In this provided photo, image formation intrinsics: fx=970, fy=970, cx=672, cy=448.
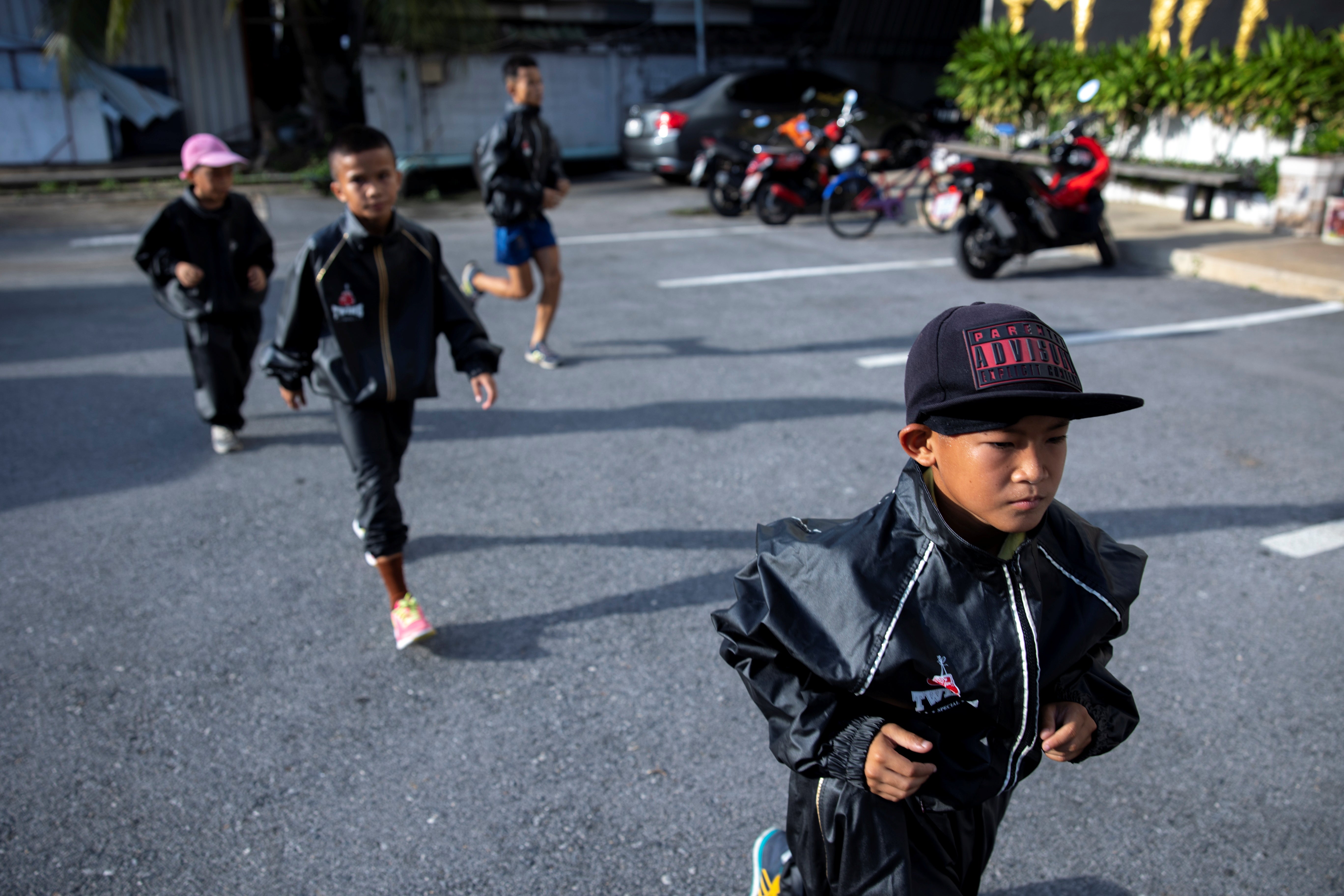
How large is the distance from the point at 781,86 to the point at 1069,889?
14372mm

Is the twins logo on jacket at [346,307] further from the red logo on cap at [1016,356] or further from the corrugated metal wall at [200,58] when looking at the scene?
the corrugated metal wall at [200,58]

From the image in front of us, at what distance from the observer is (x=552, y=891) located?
234cm

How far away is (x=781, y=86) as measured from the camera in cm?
1505

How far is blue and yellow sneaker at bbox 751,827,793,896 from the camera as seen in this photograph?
6.57 ft

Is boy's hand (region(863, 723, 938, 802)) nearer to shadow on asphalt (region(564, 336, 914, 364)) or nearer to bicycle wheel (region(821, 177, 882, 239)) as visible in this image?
shadow on asphalt (region(564, 336, 914, 364))

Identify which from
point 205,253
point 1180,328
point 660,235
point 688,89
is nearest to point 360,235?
point 205,253

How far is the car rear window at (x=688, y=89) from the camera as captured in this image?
14547 millimetres

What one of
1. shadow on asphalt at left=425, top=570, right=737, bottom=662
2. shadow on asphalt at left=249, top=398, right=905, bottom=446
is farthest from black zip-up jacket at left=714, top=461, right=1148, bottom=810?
shadow on asphalt at left=249, top=398, right=905, bottom=446

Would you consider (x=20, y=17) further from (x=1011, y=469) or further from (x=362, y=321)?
(x=1011, y=469)

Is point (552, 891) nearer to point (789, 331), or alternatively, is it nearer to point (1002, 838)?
point (1002, 838)

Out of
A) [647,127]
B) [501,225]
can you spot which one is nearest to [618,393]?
[501,225]

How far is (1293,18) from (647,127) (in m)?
8.13

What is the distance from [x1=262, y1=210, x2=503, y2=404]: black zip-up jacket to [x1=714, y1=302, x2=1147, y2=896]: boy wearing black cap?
1.99 meters

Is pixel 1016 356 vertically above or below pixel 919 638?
above
